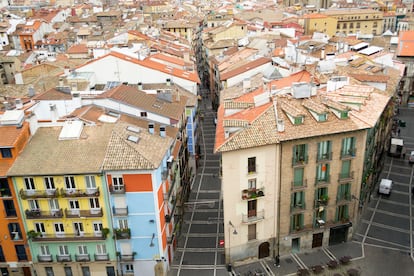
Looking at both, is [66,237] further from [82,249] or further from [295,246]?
[295,246]

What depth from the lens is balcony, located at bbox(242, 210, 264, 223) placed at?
51.6 meters

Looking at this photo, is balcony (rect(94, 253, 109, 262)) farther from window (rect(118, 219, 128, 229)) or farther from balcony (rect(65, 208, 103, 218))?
balcony (rect(65, 208, 103, 218))

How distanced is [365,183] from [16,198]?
43666 millimetres

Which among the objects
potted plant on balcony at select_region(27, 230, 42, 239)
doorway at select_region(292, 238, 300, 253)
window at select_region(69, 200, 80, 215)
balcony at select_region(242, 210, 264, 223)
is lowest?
doorway at select_region(292, 238, 300, 253)

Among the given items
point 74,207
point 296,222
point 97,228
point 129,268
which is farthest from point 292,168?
point 74,207

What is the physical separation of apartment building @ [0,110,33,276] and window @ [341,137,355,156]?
3630 centimetres

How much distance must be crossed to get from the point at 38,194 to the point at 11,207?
4.22 metres

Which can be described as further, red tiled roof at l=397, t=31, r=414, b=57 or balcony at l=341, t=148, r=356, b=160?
red tiled roof at l=397, t=31, r=414, b=57

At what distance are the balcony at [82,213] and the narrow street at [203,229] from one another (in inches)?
500

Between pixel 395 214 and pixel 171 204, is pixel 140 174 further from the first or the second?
pixel 395 214

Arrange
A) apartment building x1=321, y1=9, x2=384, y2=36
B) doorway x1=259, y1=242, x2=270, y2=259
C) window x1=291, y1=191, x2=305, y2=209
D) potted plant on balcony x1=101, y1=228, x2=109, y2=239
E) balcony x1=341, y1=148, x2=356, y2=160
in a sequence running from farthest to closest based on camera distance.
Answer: apartment building x1=321, y1=9, x2=384, y2=36 < doorway x1=259, y1=242, x2=270, y2=259 < window x1=291, y1=191, x2=305, y2=209 < balcony x1=341, y1=148, x2=356, y2=160 < potted plant on balcony x1=101, y1=228, x2=109, y2=239

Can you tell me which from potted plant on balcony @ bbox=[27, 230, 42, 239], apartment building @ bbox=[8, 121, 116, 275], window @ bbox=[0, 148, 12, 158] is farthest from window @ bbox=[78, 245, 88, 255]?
window @ bbox=[0, 148, 12, 158]

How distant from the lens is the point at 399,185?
70875 mm

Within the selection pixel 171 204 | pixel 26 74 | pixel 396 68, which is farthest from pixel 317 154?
pixel 26 74
